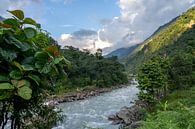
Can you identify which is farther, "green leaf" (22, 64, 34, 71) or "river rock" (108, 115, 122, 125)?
"river rock" (108, 115, 122, 125)

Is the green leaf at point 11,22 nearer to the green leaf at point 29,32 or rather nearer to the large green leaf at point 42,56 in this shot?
the green leaf at point 29,32

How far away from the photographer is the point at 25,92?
2949 mm

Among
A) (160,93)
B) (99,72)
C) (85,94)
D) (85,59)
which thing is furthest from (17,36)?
(85,59)

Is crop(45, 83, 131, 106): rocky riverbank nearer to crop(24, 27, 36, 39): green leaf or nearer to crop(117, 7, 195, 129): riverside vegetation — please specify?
crop(117, 7, 195, 129): riverside vegetation

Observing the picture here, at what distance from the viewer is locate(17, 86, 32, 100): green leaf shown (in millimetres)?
2910

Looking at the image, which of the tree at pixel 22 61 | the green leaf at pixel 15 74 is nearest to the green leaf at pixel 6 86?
the tree at pixel 22 61

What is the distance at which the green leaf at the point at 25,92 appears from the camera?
9.55ft

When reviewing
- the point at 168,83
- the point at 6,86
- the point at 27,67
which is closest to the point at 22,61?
the point at 27,67

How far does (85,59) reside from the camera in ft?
300

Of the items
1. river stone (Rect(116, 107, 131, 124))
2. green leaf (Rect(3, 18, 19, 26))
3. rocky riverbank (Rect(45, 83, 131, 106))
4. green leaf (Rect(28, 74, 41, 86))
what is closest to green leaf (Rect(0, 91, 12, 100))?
green leaf (Rect(28, 74, 41, 86))

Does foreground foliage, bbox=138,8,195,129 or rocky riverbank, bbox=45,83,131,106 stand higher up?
foreground foliage, bbox=138,8,195,129

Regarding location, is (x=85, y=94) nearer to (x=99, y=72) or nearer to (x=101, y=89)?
(x=101, y=89)

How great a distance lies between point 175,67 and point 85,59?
1727 inches

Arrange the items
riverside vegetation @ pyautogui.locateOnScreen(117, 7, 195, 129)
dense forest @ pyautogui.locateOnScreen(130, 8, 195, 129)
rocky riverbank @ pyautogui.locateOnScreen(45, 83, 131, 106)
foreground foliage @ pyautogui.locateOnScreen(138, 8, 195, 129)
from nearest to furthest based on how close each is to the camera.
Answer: foreground foliage @ pyautogui.locateOnScreen(138, 8, 195, 129) → dense forest @ pyautogui.locateOnScreen(130, 8, 195, 129) → riverside vegetation @ pyautogui.locateOnScreen(117, 7, 195, 129) → rocky riverbank @ pyautogui.locateOnScreen(45, 83, 131, 106)
